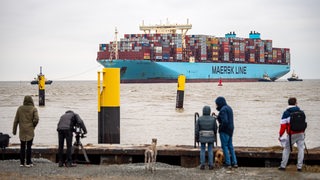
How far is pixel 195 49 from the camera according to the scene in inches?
5098

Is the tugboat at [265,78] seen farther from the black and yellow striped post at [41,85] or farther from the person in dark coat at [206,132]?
the person in dark coat at [206,132]

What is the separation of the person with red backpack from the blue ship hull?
104m

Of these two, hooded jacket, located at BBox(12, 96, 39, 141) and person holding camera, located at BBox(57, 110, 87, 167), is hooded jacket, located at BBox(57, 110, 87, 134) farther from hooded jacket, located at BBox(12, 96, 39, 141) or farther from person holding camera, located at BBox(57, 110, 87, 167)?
hooded jacket, located at BBox(12, 96, 39, 141)

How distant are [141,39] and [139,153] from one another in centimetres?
11147

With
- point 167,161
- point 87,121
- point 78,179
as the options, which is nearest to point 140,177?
point 78,179

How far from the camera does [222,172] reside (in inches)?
388

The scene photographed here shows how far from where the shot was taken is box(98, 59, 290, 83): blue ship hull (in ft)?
378

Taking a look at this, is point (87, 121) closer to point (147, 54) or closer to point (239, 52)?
point (147, 54)

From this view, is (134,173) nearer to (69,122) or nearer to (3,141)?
(69,122)

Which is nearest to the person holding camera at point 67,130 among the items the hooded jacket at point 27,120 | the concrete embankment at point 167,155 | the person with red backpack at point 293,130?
the hooded jacket at point 27,120

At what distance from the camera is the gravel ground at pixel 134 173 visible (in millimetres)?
9398

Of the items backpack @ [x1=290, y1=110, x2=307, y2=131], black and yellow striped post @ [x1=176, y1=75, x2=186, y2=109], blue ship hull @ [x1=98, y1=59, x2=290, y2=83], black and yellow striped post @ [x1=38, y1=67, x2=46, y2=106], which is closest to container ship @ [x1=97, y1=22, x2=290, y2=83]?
blue ship hull @ [x1=98, y1=59, x2=290, y2=83]

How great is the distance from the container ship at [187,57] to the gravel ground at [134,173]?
339 feet

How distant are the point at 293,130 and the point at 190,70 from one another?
11759 cm
